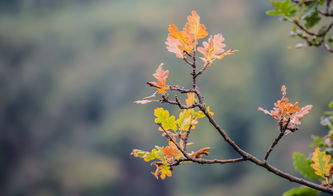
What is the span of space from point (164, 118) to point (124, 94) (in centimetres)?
1485

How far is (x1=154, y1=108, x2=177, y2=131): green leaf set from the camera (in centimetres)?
78

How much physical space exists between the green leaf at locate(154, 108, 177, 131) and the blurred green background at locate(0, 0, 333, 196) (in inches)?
493

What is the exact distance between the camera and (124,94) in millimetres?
15516

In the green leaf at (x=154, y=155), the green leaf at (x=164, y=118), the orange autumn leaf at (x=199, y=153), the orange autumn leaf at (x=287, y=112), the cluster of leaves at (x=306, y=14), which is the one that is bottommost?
the orange autumn leaf at (x=199, y=153)

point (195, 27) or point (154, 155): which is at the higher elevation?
point (195, 27)

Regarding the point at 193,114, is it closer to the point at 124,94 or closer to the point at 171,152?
the point at 171,152

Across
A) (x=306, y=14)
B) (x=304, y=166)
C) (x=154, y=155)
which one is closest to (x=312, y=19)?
(x=306, y=14)

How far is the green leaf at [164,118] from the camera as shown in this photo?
0.78 metres

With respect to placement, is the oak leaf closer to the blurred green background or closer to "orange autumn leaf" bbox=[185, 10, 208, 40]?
"orange autumn leaf" bbox=[185, 10, 208, 40]

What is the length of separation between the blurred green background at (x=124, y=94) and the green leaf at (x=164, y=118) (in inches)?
493

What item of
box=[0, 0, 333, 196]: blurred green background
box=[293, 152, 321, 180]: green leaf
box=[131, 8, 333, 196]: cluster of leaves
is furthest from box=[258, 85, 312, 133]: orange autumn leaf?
box=[0, 0, 333, 196]: blurred green background

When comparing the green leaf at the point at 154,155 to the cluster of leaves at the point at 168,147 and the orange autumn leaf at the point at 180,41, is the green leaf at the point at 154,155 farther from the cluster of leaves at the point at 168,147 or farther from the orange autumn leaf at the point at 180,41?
the orange autumn leaf at the point at 180,41

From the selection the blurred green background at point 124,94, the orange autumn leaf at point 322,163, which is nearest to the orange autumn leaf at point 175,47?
the orange autumn leaf at point 322,163

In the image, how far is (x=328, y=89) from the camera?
1348 cm
